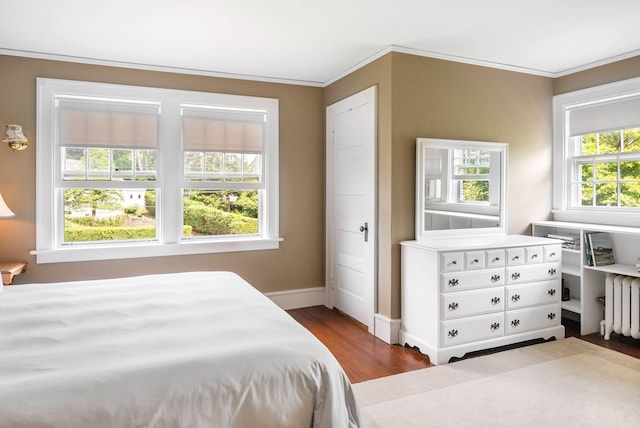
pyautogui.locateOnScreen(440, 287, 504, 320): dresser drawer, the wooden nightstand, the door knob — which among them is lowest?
pyautogui.locateOnScreen(440, 287, 504, 320): dresser drawer

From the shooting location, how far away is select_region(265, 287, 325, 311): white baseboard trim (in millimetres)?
4641

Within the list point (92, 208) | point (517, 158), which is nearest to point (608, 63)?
point (517, 158)

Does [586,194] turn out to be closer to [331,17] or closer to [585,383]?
[585,383]

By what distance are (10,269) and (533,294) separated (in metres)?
4.21

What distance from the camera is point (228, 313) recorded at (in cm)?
211

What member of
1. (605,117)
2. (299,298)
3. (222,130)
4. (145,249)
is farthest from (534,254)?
(145,249)

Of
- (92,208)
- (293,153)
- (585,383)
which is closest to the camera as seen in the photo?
(585,383)

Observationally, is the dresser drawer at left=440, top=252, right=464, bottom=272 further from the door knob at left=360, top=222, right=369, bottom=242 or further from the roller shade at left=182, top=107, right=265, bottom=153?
the roller shade at left=182, top=107, right=265, bottom=153

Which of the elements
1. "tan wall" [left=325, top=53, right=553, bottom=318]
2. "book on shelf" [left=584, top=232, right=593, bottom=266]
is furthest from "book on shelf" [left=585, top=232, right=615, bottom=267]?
"tan wall" [left=325, top=53, right=553, bottom=318]

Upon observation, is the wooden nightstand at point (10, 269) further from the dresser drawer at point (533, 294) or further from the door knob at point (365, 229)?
the dresser drawer at point (533, 294)

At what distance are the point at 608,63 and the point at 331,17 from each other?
2.72 metres

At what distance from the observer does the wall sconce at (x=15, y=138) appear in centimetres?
347

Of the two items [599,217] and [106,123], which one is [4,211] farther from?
[599,217]

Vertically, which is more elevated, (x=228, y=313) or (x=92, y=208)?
(x=92, y=208)
